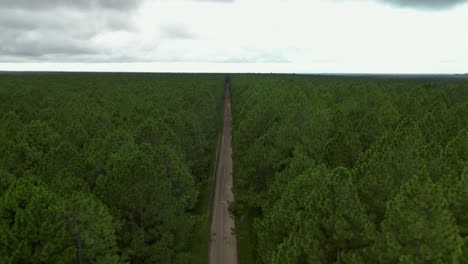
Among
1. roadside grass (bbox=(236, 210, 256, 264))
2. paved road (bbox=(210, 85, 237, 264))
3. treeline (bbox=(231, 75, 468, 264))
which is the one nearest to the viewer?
treeline (bbox=(231, 75, 468, 264))

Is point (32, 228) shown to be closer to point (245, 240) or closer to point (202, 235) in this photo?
point (202, 235)

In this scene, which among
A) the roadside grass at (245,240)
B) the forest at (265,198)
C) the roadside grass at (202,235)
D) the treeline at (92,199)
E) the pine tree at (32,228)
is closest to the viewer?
the forest at (265,198)

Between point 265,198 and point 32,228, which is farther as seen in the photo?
point 265,198

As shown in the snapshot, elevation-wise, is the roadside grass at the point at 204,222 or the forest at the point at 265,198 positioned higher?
the forest at the point at 265,198

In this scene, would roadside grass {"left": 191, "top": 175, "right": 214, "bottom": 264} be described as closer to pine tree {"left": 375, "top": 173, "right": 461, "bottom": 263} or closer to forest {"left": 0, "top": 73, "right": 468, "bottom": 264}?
forest {"left": 0, "top": 73, "right": 468, "bottom": 264}

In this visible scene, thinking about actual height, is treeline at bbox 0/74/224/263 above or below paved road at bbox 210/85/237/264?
above

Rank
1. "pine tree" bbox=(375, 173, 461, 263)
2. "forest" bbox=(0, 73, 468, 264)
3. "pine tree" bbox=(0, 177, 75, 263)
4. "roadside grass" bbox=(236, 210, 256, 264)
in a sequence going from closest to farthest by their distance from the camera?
"pine tree" bbox=(375, 173, 461, 263) < "forest" bbox=(0, 73, 468, 264) < "pine tree" bbox=(0, 177, 75, 263) < "roadside grass" bbox=(236, 210, 256, 264)

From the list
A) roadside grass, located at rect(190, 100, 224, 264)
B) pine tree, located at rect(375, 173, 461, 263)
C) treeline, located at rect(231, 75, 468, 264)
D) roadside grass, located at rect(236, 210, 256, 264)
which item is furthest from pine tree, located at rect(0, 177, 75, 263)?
roadside grass, located at rect(236, 210, 256, 264)

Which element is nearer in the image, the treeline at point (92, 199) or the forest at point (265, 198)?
the forest at point (265, 198)

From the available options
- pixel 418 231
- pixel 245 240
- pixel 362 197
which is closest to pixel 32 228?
pixel 418 231

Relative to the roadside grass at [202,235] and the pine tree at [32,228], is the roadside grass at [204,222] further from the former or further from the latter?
the pine tree at [32,228]

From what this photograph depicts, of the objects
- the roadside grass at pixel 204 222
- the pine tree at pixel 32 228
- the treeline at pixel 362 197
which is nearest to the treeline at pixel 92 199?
the pine tree at pixel 32 228

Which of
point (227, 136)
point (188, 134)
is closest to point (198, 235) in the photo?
point (188, 134)
